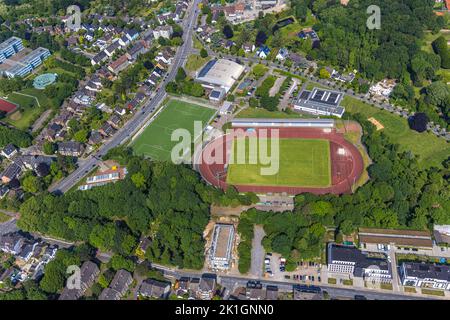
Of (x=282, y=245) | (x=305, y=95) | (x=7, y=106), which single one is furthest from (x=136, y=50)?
(x=282, y=245)

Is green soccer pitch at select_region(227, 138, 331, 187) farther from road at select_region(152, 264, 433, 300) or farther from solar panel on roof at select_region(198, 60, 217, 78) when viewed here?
solar panel on roof at select_region(198, 60, 217, 78)

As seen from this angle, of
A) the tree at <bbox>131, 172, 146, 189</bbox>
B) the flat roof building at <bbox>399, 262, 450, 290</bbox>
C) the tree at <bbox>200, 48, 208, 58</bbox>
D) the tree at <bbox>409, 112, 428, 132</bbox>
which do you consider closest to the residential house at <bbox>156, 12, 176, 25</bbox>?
the tree at <bbox>200, 48, 208, 58</bbox>

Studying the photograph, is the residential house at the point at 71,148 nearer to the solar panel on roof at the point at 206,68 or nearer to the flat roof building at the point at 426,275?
the solar panel on roof at the point at 206,68

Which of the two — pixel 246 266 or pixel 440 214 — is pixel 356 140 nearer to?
pixel 440 214

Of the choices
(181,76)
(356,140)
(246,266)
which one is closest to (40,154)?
(181,76)

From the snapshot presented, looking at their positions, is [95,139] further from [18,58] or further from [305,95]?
[18,58]
